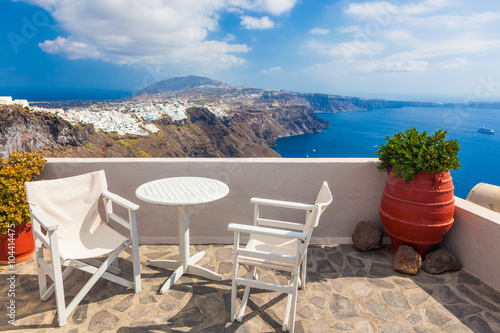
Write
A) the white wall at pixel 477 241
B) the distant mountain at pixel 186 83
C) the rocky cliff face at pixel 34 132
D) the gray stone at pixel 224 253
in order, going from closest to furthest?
1. the white wall at pixel 477 241
2. the gray stone at pixel 224 253
3. the rocky cliff face at pixel 34 132
4. the distant mountain at pixel 186 83

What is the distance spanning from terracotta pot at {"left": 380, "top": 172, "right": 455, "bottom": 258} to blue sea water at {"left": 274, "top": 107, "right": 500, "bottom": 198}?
143ft

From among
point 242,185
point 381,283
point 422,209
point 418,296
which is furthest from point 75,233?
point 422,209

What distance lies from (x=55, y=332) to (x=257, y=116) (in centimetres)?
6295

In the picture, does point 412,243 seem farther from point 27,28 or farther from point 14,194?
point 27,28

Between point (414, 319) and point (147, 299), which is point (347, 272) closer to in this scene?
point (414, 319)

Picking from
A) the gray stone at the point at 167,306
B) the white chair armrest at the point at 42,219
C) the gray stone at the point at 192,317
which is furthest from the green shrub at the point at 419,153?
the white chair armrest at the point at 42,219

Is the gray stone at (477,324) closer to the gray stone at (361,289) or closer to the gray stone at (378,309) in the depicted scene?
the gray stone at (378,309)

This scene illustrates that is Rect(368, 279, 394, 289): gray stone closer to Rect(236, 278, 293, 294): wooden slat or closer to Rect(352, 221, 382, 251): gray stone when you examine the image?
Rect(352, 221, 382, 251): gray stone

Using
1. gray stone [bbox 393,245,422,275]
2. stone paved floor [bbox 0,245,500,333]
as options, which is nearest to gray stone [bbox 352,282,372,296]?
stone paved floor [bbox 0,245,500,333]

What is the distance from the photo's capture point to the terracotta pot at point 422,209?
2699 millimetres

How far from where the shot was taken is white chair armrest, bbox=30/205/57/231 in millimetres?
1826

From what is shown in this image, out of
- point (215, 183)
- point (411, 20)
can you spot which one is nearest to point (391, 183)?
point (215, 183)

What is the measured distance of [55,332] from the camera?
6.25 feet

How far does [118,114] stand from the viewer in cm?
3809
